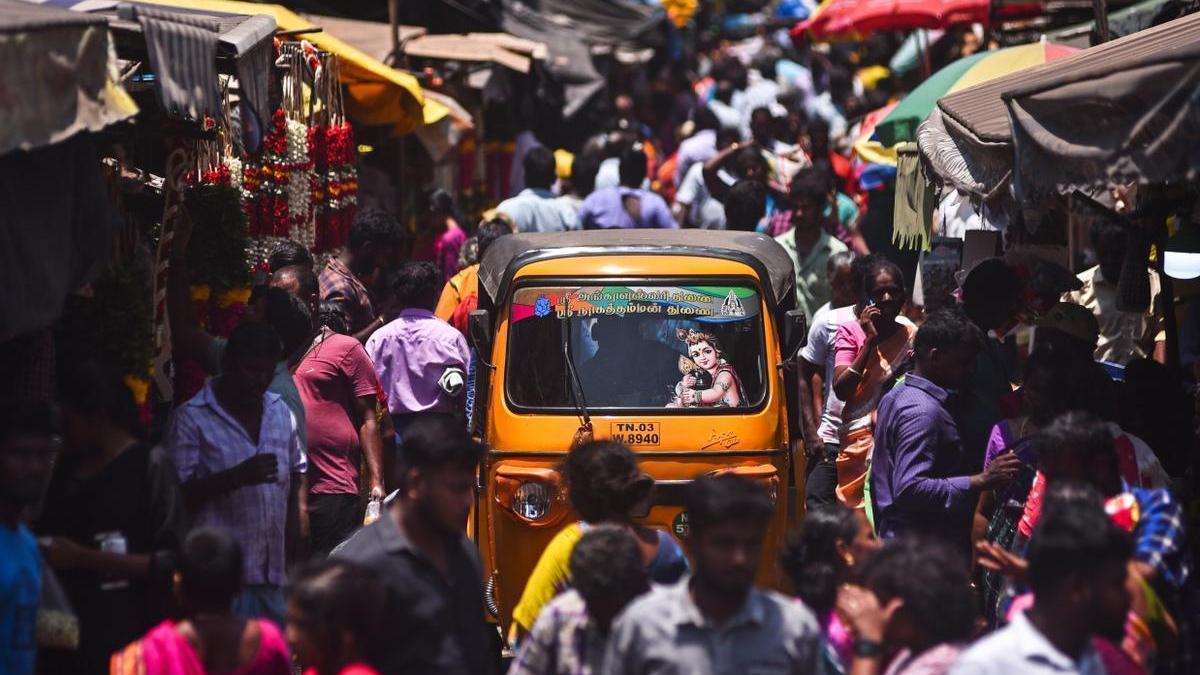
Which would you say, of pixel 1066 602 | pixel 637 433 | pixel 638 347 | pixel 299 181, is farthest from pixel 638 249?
pixel 1066 602

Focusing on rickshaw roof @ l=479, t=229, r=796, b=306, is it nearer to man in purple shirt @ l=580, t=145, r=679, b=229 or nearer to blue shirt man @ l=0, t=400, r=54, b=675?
blue shirt man @ l=0, t=400, r=54, b=675

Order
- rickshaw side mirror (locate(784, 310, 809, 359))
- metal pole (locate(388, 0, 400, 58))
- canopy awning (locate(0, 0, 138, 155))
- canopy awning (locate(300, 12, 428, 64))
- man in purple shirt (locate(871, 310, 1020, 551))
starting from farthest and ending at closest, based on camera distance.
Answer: canopy awning (locate(300, 12, 428, 64)) < metal pole (locate(388, 0, 400, 58)) < rickshaw side mirror (locate(784, 310, 809, 359)) < man in purple shirt (locate(871, 310, 1020, 551)) < canopy awning (locate(0, 0, 138, 155))

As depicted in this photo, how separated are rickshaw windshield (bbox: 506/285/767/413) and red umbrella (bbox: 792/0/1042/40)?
21.7ft

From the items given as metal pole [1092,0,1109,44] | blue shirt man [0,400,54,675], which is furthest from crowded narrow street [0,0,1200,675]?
metal pole [1092,0,1109,44]

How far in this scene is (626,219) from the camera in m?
13.4

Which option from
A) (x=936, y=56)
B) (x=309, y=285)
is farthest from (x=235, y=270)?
(x=936, y=56)

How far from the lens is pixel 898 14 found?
48.1 feet

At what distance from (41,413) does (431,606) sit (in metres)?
1.24

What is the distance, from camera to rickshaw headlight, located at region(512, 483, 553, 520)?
772 centimetres

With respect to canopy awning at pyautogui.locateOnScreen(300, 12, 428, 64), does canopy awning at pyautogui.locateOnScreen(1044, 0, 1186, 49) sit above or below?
above

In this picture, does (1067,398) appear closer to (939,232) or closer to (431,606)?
(431,606)

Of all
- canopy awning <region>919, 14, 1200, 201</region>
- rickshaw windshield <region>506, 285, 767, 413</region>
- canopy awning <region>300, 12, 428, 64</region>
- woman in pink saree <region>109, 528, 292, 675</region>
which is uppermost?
canopy awning <region>919, 14, 1200, 201</region>

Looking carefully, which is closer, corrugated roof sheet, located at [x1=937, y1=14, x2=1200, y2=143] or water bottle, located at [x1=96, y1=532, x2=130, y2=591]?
water bottle, located at [x1=96, y1=532, x2=130, y2=591]

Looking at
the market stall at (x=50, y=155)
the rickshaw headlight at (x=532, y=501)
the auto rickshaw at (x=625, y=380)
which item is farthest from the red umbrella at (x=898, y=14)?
the market stall at (x=50, y=155)
